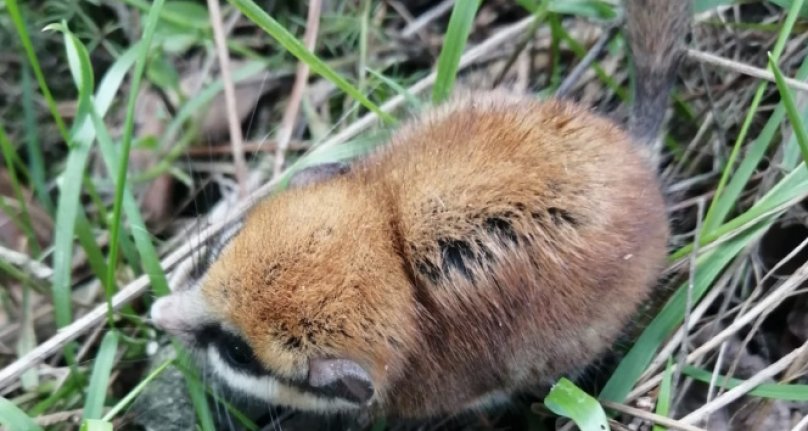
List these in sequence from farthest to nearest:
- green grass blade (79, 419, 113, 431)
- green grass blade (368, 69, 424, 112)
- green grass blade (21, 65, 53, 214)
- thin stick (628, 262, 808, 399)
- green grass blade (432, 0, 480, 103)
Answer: green grass blade (21, 65, 53, 214)
green grass blade (368, 69, 424, 112)
green grass blade (432, 0, 480, 103)
thin stick (628, 262, 808, 399)
green grass blade (79, 419, 113, 431)

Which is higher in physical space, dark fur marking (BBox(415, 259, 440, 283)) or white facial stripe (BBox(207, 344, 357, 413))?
dark fur marking (BBox(415, 259, 440, 283))

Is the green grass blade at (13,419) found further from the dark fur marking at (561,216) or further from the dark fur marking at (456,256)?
the dark fur marking at (561,216)

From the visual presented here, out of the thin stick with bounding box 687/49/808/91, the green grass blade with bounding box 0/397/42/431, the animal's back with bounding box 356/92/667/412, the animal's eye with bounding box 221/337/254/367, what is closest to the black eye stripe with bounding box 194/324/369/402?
the animal's eye with bounding box 221/337/254/367

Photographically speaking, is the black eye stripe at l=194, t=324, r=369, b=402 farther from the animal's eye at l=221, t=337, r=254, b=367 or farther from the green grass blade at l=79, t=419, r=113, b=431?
the green grass blade at l=79, t=419, r=113, b=431

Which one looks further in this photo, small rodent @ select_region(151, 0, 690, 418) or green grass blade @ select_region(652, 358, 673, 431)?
green grass blade @ select_region(652, 358, 673, 431)

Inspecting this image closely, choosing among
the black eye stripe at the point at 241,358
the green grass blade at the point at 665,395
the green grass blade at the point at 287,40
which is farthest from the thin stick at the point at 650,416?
the green grass blade at the point at 287,40
